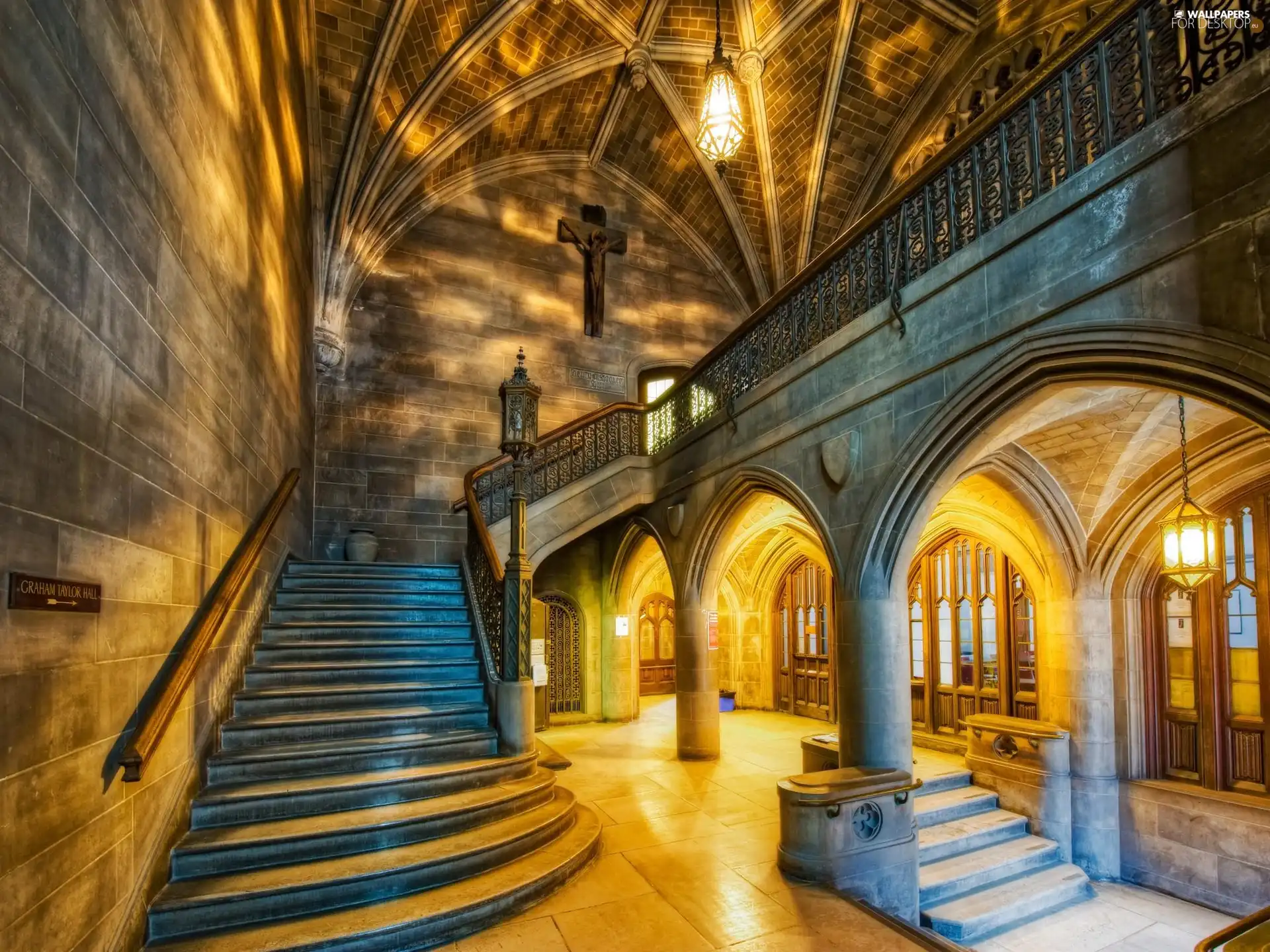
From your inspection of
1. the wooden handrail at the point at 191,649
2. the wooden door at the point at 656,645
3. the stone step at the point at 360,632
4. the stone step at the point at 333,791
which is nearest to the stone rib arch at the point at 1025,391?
the stone step at the point at 333,791

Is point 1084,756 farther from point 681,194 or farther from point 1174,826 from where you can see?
point 681,194

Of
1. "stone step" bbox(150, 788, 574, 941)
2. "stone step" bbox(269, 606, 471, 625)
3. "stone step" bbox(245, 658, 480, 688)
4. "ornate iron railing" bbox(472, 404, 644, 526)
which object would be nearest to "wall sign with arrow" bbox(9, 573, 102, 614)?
"stone step" bbox(150, 788, 574, 941)

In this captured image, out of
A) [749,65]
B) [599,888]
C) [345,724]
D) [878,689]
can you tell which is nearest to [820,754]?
[878,689]

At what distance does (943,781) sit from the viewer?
7047 millimetres

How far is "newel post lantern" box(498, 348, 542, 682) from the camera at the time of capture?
5914mm

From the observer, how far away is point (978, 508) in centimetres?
736

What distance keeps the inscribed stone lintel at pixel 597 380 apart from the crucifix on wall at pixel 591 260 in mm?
639

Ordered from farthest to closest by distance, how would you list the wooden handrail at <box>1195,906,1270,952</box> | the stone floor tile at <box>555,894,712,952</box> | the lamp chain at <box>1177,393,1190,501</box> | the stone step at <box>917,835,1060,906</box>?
1. the stone step at <box>917,835,1060,906</box>
2. the lamp chain at <box>1177,393,1190,501</box>
3. the stone floor tile at <box>555,894,712,952</box>
4. the wooden handrail at <box>1195,906,1270,952</box>

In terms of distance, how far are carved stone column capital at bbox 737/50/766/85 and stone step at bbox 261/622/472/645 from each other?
8.52 meters

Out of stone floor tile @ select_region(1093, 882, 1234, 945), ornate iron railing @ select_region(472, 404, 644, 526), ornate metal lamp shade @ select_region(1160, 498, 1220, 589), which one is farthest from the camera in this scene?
ornate iron railing @ select_region(472, 404, 644, 526)

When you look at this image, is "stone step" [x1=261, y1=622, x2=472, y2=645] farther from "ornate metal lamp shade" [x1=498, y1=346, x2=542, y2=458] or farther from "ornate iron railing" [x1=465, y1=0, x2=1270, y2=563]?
"ornate metal lamp shade" [x1=498, y1=346, x2=542, y2=458]

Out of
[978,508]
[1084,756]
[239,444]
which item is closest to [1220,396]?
[978,508]

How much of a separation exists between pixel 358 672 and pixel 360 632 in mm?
728

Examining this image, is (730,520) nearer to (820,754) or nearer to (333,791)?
(820,754)
